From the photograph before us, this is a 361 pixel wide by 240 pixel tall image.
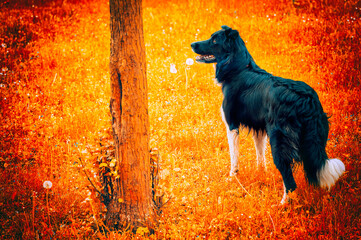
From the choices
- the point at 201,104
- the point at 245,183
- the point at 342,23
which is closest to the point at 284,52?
the point at 342,23

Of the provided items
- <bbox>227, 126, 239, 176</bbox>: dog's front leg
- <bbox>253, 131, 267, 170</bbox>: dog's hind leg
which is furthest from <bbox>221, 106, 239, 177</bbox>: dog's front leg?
<bbox>253, 131, 267, 170</bbox>: dog's hind leg

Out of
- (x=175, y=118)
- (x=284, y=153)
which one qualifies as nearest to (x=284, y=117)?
(x=284, y=153)

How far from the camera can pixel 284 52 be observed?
7926 mm

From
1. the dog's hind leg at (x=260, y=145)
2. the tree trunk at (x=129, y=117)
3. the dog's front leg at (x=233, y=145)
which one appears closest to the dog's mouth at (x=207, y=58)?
the dog's front leg at (x=233, y=145)

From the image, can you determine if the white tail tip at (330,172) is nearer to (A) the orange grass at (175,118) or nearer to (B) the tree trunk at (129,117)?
(A) the orange grass at (175,118)

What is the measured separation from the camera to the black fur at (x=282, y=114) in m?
2.99

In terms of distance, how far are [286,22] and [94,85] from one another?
6806 mm

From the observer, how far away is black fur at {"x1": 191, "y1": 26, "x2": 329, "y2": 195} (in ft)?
9.80

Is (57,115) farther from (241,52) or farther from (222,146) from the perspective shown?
(241,52)

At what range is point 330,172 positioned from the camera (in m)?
3.00

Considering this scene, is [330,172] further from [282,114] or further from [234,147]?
[234,147]

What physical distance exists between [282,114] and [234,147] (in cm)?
109

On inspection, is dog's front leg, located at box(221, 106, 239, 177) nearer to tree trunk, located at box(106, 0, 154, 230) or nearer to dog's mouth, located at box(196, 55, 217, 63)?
dog's mouth, located at box(196, 55, 217, 63)

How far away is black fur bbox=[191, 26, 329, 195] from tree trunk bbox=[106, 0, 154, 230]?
156 centimetres
